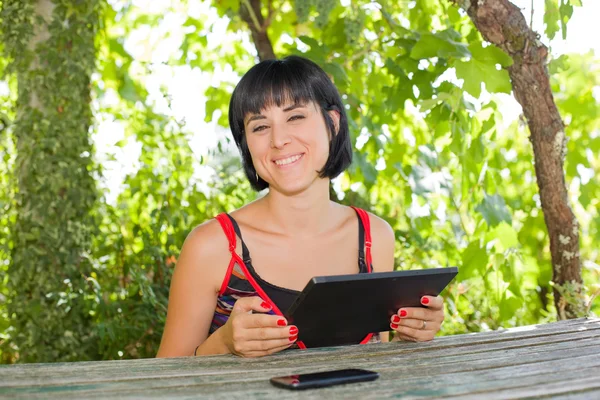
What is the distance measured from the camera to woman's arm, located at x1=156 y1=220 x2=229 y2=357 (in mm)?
1918

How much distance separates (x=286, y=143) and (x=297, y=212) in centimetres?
23

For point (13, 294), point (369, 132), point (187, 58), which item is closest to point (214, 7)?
point (187, 58)

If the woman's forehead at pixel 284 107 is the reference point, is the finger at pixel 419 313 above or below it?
below

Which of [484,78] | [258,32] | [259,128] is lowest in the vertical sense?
[259,128]

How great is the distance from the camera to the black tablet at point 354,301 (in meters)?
1.41

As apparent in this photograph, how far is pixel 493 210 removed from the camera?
9.24 ft

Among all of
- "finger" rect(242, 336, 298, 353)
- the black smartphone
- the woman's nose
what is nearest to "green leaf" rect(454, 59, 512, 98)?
the woman's nose

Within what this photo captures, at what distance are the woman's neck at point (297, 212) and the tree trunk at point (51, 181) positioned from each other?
3.50 ft

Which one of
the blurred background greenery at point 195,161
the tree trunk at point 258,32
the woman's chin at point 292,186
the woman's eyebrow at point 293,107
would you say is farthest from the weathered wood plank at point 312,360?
the tree trunk at point 258,32

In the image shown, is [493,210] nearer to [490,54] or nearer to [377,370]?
[490,54]

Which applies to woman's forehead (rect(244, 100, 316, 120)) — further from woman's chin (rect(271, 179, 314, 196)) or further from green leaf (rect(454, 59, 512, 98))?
green leaf (rect(454, 59, 512, 98))

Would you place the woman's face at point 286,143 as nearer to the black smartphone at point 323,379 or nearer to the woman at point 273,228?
the woman at point 273,228

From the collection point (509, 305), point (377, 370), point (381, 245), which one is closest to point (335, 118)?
point (381, 245)

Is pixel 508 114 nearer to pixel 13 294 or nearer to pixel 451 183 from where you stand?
pixel 451 183
